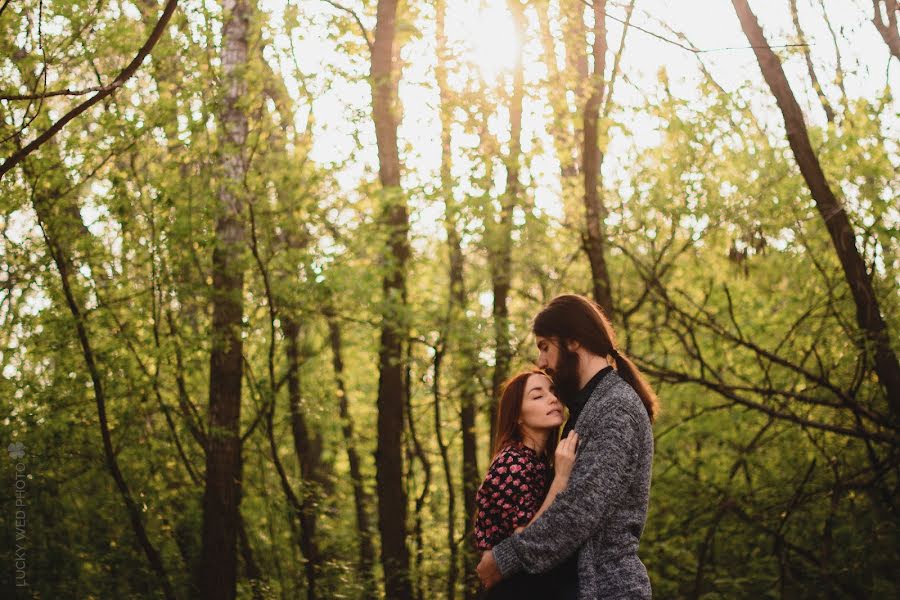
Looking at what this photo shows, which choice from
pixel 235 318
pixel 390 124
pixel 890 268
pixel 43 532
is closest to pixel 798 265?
pixel 890 268

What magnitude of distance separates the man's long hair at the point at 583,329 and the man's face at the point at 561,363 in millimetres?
19

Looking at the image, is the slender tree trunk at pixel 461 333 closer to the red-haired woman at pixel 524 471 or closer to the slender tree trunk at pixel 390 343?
Answer: the slender tree trunk at pixel 390 343

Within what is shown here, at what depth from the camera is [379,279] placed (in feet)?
29.9

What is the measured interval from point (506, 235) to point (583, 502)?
7.91 meters

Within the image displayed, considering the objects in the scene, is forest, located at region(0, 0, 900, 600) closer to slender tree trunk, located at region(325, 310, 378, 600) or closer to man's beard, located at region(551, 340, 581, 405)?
slender tree trunk, located at region(325, 310, 378, 600)

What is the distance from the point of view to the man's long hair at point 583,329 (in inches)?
124

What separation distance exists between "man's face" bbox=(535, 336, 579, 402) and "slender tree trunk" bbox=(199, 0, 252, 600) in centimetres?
527

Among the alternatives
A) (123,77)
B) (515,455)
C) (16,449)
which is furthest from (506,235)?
(515,455)

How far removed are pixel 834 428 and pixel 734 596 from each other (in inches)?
73.6

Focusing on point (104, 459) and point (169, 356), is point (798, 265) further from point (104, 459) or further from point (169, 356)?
point (104, 459)

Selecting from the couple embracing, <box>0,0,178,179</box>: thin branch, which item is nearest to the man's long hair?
the couple embracing

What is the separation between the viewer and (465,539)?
30.5ft

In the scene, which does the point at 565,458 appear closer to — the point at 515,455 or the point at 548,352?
the point at 515,455

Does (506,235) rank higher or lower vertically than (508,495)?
higher
